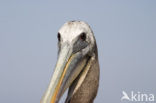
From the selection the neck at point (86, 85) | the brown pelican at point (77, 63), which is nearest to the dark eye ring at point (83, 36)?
the brown pelican at point (77, 63)

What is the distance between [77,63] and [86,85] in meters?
0.50

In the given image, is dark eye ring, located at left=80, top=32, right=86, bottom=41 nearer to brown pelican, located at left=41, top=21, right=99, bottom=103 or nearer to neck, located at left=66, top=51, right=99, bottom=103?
brown pelican, located at left=41, top=21, right=99, bottom=103

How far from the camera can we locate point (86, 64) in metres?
6.61

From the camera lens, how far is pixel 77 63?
6.32 metres

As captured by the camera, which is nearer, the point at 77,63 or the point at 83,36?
the point at 77,63

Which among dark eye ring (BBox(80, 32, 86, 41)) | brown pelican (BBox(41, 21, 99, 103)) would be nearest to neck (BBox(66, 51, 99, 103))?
brown pelican (BBox(41, 21, 99, 103))

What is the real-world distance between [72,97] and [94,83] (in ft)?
1.78

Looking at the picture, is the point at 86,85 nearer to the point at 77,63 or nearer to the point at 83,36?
the point at 77,63

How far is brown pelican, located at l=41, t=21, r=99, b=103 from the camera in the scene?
19.6 ft

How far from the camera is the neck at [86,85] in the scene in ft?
20.9

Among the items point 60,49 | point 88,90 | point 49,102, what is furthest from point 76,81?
point 49,102

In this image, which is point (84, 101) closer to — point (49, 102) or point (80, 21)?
point (49, 102)

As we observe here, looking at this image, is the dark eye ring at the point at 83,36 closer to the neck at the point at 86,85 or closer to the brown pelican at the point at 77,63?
the brown pelican at the point at 77,63

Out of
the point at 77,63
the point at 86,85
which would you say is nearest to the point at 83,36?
the point at 77,63
